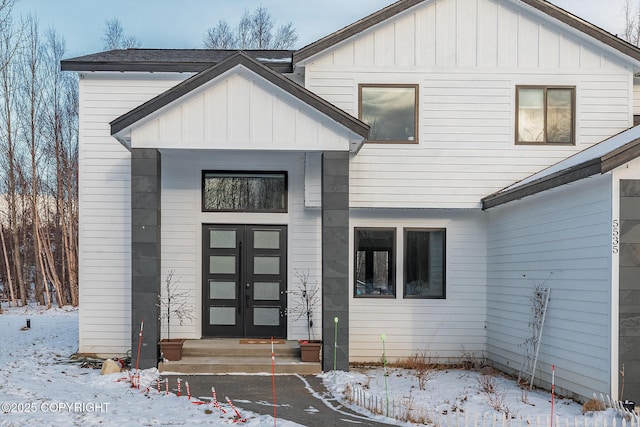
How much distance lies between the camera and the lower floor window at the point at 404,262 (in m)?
12.3

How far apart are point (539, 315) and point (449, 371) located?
7.69 feet

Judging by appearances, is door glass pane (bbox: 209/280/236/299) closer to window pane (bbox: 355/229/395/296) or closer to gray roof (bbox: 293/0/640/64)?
window pane (bbox: 355/229/395/296)

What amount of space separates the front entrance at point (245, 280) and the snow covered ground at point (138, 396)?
237 cm

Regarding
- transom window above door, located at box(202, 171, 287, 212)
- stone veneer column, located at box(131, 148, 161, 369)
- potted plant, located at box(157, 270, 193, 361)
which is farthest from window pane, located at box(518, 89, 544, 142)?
potted plant, located at box(157, 270, 193, 361)

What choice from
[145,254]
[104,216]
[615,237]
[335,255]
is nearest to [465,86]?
[335,255]

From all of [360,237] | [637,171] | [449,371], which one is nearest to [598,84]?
[637,171]

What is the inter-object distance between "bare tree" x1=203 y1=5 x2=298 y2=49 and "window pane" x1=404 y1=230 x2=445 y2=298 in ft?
64.3

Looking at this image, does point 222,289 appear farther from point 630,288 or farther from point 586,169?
point 630,288

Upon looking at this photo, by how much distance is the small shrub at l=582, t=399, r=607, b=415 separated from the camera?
772 centimetres

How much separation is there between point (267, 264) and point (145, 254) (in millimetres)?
2941

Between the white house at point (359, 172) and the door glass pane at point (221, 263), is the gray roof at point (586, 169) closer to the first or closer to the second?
the white house at point (359, 172)

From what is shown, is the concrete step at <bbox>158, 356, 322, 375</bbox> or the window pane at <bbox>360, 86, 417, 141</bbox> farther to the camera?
the window pane at <bbox>360, 86, 417, 141</bbox>

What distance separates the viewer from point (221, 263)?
12477 millimetres

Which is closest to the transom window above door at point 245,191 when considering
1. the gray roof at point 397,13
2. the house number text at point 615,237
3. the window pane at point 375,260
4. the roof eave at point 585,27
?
the window pane at point 375,260
